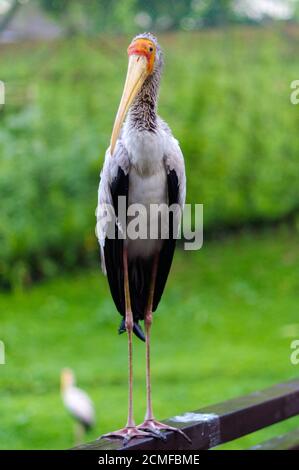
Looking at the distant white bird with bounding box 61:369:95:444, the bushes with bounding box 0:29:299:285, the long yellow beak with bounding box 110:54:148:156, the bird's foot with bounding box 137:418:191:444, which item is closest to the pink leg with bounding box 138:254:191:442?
Result: the bird's foot with bounding box 137:418:191:444

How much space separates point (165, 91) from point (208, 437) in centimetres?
759

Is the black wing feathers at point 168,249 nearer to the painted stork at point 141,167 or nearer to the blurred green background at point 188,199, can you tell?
the painted stork at point 141,167

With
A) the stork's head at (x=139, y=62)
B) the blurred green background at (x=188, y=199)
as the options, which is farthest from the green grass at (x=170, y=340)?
the stork's head at (x=139, y=62)

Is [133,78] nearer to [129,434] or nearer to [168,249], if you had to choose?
[168,249]

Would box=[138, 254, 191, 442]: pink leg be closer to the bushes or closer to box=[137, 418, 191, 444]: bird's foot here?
box=[137, 418, 191, 444]: bird's foot

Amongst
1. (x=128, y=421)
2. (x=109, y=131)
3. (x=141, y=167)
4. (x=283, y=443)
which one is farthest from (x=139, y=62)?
(x=109, y=131)

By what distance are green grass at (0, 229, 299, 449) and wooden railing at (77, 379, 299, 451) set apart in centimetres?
230

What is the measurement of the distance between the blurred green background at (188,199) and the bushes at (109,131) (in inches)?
0.7

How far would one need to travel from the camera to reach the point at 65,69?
375 inches

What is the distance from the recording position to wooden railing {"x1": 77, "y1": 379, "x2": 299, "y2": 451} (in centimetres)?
188

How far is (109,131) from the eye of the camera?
8.65 m

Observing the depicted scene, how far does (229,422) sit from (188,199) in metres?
6.29

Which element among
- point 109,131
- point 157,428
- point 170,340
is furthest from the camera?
point 109,131
